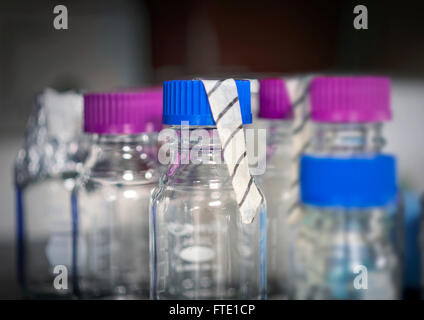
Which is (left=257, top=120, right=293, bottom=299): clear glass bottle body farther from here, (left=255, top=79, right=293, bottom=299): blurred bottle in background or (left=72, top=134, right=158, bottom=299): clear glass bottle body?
(left=72, top=134, right=158, bottom=299): clear glass bottle body

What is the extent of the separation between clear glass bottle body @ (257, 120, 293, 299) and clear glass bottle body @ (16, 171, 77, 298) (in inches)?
12.6

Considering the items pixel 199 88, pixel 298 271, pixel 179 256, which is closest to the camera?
pixel 199 88

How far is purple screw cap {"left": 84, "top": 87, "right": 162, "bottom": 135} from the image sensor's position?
2.12 feet

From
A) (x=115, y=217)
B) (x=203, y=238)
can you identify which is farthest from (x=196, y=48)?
(x=203, y=238)

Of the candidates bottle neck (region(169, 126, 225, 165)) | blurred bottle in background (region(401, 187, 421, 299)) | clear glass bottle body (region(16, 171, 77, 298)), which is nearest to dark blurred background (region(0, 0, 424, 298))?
clear glass bottle body (region(16, 171, 77, 298))

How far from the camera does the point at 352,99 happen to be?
664 millimetres

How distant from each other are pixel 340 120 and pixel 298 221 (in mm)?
146

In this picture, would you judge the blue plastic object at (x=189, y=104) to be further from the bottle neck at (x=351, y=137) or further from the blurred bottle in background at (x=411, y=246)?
the blurred bottle in background at (x=411, y=246)

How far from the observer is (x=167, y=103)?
1.76 feet

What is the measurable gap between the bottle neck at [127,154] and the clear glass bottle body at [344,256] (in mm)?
206

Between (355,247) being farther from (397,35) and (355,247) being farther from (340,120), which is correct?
(397,35)

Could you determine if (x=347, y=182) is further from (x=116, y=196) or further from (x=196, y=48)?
(x=196, y=48)

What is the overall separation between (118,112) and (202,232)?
0.55 ft
